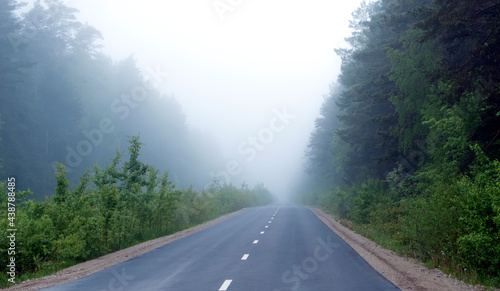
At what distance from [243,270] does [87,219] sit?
704cm

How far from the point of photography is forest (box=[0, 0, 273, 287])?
1501 cm

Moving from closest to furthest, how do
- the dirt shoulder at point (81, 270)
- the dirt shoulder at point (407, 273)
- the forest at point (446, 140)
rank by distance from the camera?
the dirt shoulder at point (407, 273) → the forest at point (446, 140) → the dirt shoulder at point (81, 270)

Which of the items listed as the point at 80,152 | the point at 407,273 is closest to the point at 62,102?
the point at 80,152

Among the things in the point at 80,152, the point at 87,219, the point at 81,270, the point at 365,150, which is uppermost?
the point at 80,152

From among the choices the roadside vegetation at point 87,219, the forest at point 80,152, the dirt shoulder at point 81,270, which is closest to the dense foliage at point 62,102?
the forest at point 80,152

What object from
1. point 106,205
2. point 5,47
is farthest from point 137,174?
point 5,47

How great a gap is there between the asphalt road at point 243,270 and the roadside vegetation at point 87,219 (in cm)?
206

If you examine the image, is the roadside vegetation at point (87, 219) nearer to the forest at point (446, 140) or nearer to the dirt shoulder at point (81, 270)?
the dirt shoulder at point (81, 270)

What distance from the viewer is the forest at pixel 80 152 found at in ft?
49.2

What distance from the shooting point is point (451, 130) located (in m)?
16.2

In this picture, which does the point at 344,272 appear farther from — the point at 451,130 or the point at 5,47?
the point at 5,47

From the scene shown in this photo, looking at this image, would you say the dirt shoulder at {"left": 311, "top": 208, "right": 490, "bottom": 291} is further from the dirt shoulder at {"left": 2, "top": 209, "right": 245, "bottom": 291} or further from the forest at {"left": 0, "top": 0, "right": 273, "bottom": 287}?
the forest at {"left": 0, "top": 0, "right": 273, "bottom": 287}

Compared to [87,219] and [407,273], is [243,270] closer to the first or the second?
[407,273]

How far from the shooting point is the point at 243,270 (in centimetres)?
1160
